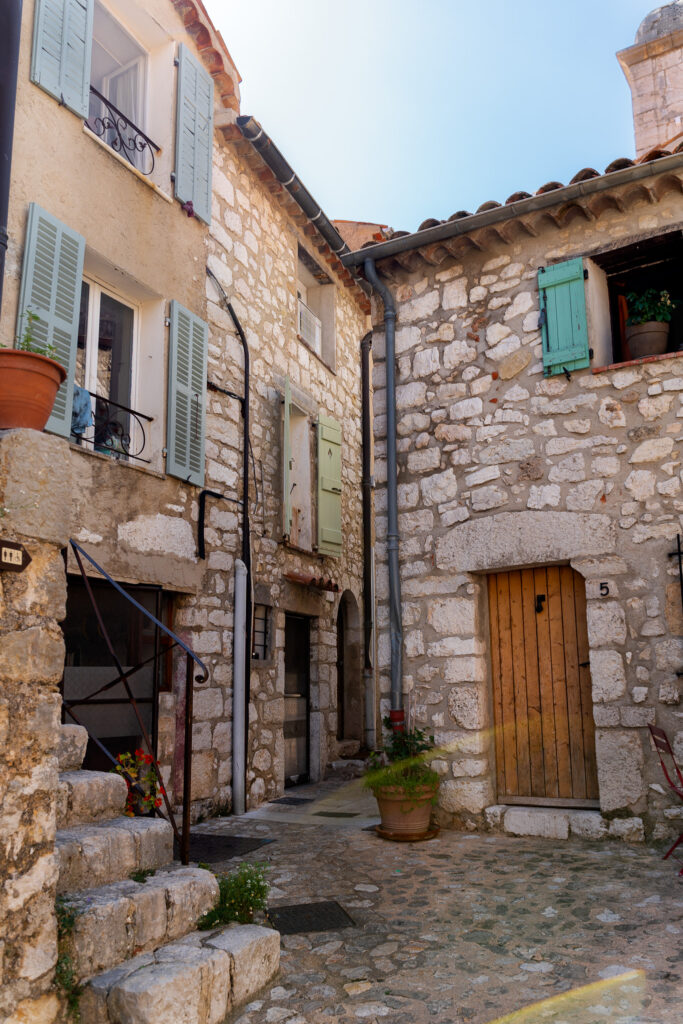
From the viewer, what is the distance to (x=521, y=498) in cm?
598

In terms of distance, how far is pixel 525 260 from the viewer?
6.30m

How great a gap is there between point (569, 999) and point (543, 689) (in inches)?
120

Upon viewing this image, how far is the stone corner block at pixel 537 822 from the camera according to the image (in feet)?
18.0

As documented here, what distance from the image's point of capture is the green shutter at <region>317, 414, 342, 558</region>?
914cm

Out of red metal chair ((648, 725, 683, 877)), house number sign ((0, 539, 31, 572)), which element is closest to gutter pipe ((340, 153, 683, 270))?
red metal chair ((648, 725, 683, 877))

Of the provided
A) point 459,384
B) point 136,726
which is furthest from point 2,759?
point 459,384

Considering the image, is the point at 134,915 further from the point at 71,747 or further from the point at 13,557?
the point at 13,557

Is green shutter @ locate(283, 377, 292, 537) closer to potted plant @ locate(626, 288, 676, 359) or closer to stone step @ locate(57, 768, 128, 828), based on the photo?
potted plant @ locate(626, 288, 676, 359)

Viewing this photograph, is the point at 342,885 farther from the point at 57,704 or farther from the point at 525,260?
the point at 525,260

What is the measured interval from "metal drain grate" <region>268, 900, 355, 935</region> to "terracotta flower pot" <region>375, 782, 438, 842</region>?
4.69 ft

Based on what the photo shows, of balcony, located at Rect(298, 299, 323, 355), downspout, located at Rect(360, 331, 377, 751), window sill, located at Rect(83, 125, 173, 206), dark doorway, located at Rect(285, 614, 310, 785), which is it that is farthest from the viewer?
downspout, located at Rect(360, 331, 377, 751)

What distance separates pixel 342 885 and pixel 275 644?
3.58 m

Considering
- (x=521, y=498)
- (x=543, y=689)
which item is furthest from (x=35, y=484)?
(x=543, y=689)

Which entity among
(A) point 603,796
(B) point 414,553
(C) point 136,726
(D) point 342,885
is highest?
(B) point 414,553
